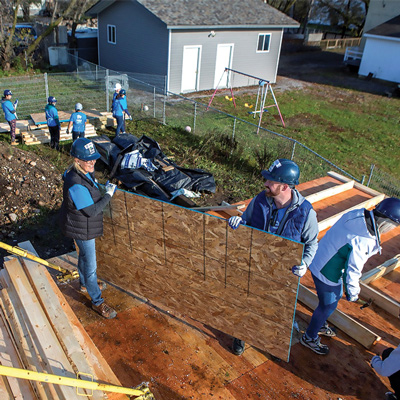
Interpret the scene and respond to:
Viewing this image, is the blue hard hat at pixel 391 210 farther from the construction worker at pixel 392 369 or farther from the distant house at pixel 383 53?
the distant house at pixel 383 53

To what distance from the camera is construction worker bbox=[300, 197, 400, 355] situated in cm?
384

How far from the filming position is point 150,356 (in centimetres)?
433

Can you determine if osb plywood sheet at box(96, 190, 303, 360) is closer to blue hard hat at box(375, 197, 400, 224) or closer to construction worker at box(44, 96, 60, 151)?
blue hard hat at box(375, 197, 400, 224)

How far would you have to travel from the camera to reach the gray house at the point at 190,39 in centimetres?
1925

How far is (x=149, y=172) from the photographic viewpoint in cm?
995

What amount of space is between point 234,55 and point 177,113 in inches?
325

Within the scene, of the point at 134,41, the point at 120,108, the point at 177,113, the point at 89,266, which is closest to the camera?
the point at 89,266

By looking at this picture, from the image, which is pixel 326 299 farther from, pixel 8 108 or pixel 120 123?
pixel 8 108

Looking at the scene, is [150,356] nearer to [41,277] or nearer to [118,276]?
[118,276]

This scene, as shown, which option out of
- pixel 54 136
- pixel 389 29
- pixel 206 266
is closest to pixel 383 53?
pixel 389 29

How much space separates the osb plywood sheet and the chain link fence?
6539mm

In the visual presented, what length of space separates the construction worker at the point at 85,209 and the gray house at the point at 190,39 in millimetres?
16061

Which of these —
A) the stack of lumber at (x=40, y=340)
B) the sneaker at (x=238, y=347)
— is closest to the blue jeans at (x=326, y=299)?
the sneaker at (x=238, y=347)

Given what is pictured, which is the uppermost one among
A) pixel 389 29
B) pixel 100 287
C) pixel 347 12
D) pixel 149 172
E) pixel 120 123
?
pixel 347 12
